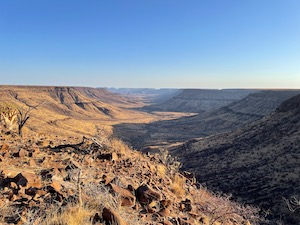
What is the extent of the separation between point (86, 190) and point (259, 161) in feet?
101

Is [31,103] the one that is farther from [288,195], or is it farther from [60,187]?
[60,187]

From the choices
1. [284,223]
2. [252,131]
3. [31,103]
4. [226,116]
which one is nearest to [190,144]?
[252,131]

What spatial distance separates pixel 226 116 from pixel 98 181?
324 ft

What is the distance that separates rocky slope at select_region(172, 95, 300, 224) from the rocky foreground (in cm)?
1101

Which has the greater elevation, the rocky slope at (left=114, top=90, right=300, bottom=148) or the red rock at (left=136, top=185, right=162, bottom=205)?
the red rock at (left=136, top=185, right=162, bottom=205)

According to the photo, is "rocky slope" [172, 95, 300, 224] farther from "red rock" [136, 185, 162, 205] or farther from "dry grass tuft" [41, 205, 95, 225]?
"dry grass tuft" [41, 205, 95, 225]

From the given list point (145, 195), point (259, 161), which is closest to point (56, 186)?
point (145, 195)

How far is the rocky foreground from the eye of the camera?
4.91 m

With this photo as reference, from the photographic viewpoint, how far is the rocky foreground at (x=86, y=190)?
16.1 feet

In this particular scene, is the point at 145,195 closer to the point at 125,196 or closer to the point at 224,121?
the point at 125,196

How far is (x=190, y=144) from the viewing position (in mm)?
50469

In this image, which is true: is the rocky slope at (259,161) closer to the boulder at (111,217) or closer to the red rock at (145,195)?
the red rock at (145,195)

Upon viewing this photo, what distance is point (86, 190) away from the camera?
19.4 ft

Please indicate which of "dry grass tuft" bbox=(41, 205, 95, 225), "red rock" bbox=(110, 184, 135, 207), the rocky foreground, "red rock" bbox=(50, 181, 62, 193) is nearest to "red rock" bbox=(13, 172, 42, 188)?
the rocky foreground
